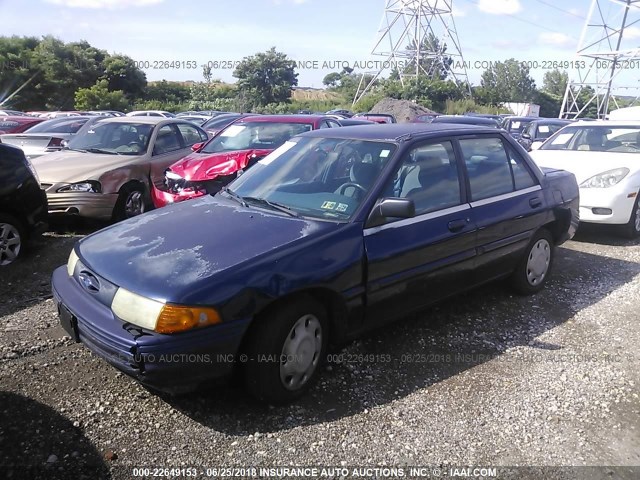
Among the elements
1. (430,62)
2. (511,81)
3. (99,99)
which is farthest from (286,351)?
(511,81)

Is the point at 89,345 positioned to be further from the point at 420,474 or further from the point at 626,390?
the point at 626,390

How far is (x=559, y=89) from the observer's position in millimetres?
78125

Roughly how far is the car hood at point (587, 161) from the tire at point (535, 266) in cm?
254

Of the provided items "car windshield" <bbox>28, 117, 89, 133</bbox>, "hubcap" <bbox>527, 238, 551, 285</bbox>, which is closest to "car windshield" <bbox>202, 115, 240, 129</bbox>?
"car windshield" <bbox>28, 117, 89, 133</bbox>

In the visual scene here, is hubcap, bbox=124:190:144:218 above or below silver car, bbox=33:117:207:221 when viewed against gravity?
below

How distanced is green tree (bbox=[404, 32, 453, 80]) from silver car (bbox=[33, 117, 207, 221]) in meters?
45.5

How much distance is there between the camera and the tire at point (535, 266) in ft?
16.3

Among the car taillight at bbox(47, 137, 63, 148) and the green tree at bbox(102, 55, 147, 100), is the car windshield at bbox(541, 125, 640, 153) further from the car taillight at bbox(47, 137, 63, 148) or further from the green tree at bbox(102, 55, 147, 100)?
the green tree at bbox(102, 55, 147, 100)

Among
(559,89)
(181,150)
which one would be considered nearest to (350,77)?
(559,89)

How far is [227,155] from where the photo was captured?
274 inches

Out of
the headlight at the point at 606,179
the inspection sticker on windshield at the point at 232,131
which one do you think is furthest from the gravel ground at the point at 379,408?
the inspection sticker on windshield at the point at 232,131

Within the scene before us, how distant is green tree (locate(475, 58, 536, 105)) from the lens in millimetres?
69188

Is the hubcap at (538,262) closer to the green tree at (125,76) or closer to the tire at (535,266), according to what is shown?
the tire at (535,266)

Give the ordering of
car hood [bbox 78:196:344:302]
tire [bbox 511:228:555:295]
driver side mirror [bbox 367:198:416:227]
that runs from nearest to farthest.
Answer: car hood [bbox 78:196:344:302], driver side mirror [bbox 367:198:416:227], tire [bbox 511:228:555:295]
